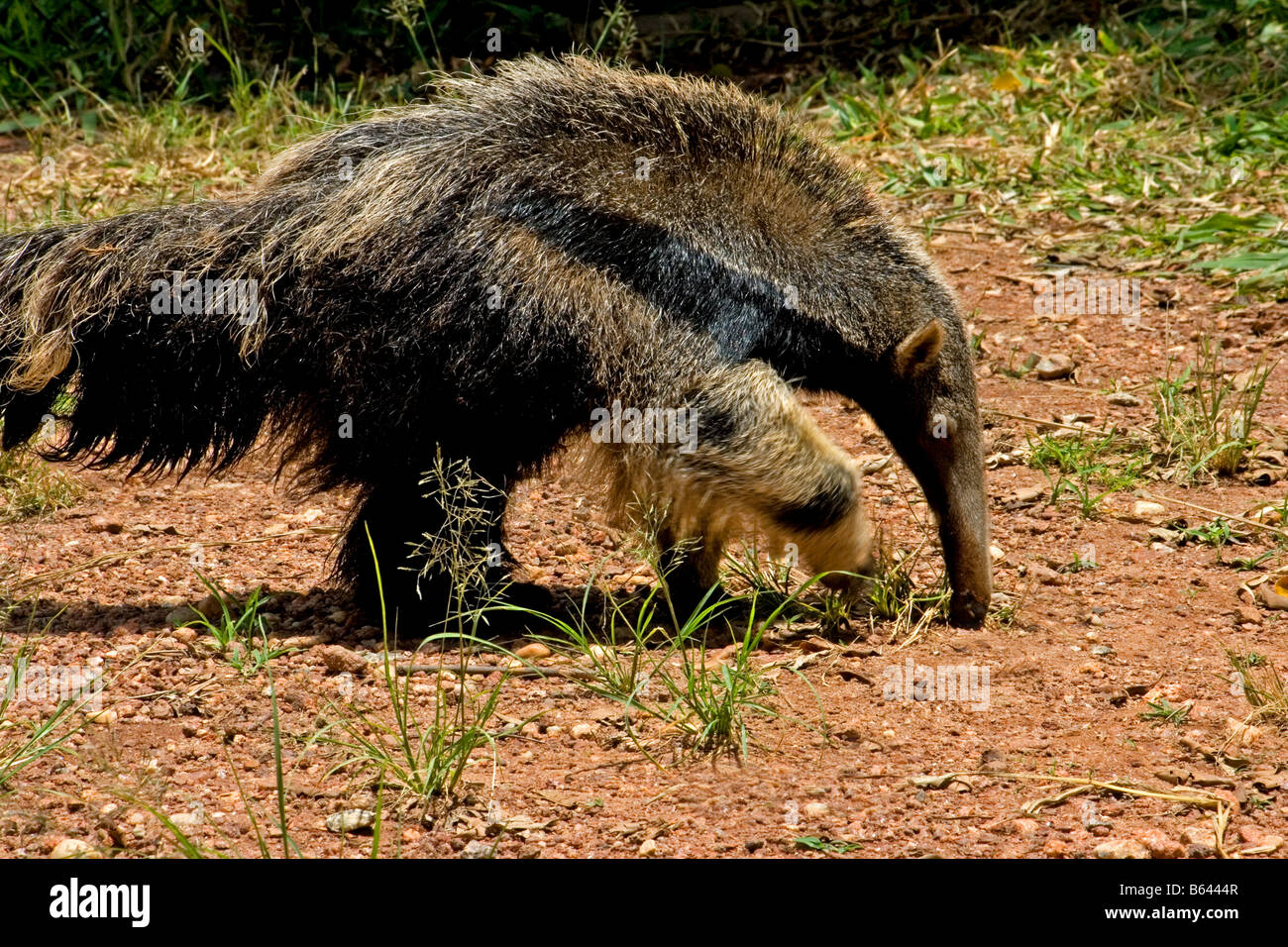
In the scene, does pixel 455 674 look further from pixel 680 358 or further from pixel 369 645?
pixel 680 358

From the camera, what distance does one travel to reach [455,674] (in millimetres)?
4570

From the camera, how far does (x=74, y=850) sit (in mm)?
3326

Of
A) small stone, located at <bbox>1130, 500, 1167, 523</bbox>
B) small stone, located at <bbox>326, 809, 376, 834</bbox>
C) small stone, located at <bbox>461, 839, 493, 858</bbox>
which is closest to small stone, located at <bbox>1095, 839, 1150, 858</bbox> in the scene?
small stone, located at <bbox>461, 839, 493, 858</bbox>

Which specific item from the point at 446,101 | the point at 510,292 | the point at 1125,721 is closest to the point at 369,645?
the point at 510,292

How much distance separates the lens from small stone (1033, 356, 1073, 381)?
6.87 metres

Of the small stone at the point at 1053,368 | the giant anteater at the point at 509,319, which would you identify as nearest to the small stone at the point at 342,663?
the giant anteater at the point at 509,319

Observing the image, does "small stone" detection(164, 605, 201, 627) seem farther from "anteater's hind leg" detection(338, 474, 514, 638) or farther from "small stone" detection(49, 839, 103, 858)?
"small stone" detection(49, 839, 103, 858)

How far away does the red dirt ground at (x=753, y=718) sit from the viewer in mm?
3506

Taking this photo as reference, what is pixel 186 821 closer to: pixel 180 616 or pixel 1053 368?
pixel 180 616

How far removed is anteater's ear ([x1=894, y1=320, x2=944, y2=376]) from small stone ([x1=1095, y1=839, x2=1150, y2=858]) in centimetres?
190

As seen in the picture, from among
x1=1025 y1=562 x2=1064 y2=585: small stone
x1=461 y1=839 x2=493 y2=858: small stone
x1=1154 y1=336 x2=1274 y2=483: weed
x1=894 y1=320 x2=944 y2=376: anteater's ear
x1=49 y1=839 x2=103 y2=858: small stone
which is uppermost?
x1=894 y1=320 x2=944 y2=376: anteater's ear

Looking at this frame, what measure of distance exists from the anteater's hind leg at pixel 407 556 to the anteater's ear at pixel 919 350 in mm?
1402

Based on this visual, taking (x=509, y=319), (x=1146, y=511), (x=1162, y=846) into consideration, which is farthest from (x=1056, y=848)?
(x=1146, y=511)

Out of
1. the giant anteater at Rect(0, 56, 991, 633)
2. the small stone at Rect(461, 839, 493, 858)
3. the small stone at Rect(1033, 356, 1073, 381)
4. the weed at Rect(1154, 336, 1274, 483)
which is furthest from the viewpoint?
the small stone at Rect(1033, 356, 1073, 381)
